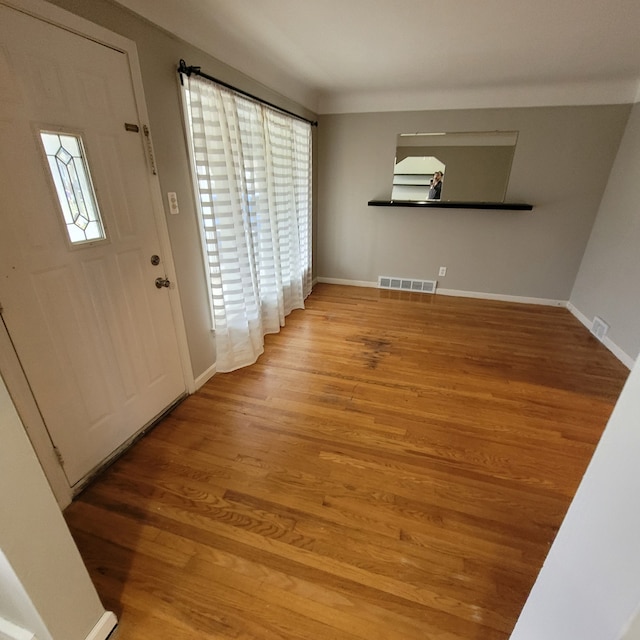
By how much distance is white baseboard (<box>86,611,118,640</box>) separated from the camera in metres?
1.03

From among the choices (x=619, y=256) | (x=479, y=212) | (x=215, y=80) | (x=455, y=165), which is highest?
(x=215, y=80)

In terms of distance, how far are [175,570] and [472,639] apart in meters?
1.10

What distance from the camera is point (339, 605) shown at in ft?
3.86

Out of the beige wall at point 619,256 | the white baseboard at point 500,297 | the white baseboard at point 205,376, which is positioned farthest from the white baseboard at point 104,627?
the white baseboard at point 500,297

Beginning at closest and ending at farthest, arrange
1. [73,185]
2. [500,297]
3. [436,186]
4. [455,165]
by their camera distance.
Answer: [73,185]
[455,165]
[436,186]
[500,297]

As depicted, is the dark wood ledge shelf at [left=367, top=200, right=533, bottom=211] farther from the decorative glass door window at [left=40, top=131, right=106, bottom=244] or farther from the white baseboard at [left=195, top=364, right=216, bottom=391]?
the decorative glass door window at [left=40, top=131, right=106, bottom=244]

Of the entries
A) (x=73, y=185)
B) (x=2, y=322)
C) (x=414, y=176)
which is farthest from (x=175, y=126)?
(x=414, y=176)

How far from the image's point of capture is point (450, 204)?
3906 millimetres

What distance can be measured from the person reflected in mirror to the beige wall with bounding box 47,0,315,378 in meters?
2.37

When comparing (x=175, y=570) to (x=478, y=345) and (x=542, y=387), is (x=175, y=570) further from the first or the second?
(x=478, y=345)

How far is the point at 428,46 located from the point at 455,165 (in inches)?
65.4

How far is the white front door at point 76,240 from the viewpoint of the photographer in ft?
4.02

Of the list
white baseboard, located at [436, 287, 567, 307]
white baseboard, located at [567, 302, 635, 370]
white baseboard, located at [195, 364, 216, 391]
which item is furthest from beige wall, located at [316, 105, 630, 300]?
white baseboard, located at [195, 364, 216, 391]

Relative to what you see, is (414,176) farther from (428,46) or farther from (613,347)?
(613,347)
